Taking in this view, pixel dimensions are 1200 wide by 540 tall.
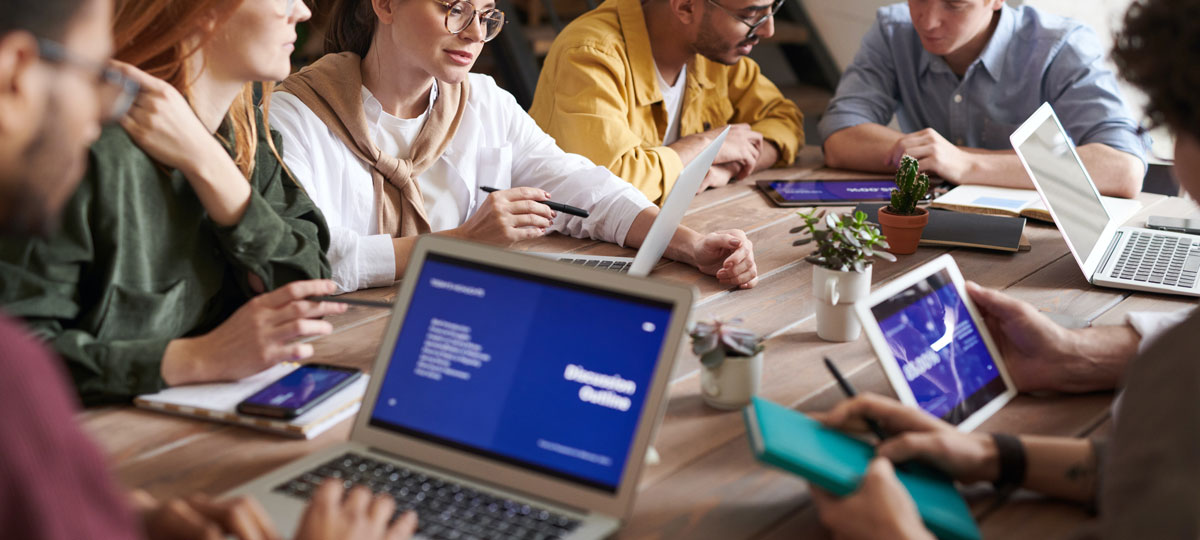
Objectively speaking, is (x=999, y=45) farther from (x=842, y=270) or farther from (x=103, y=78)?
(x=103, y=78)

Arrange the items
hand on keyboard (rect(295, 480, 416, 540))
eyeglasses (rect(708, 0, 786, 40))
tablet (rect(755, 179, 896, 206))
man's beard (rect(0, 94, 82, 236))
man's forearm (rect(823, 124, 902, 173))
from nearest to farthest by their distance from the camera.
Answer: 1. man's beard (rect(0, 94, 82, 236))
2. hand on keyboard (rect(295, 480, 416, 540))
3. tablet (rect(755, 179, 896, 206))
4. man's forearm (rect(823, 124, 902, 173))
5. eyeglasses (rect(708, 0, 786, 40))

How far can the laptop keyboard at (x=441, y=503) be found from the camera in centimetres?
95

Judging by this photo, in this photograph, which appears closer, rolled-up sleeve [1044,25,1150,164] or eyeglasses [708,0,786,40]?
rolled-up sleeve [1044,25,1150,164]

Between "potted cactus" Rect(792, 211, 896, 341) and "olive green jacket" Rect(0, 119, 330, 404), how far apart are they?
2.54ft

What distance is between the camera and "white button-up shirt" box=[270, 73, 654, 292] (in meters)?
1.78

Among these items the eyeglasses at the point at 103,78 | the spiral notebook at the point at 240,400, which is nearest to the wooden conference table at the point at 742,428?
the spiral notebook at the point at 240,400

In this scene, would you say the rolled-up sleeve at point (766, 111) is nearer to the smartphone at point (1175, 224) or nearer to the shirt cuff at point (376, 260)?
the smartphone at point (1175, 224)

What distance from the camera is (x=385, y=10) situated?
6.70 ft

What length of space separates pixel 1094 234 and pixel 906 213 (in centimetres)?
38

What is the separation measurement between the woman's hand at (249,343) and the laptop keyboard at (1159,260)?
139cm

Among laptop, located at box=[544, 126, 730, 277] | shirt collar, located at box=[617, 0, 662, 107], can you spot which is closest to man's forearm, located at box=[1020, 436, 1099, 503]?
laptop, located at box=[544, 126, 730, 277]

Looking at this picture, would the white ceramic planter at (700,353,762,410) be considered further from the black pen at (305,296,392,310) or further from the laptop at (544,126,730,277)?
the black pen at (305,296,392,310)

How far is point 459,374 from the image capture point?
108 cm

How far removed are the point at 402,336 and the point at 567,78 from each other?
1.50 m
